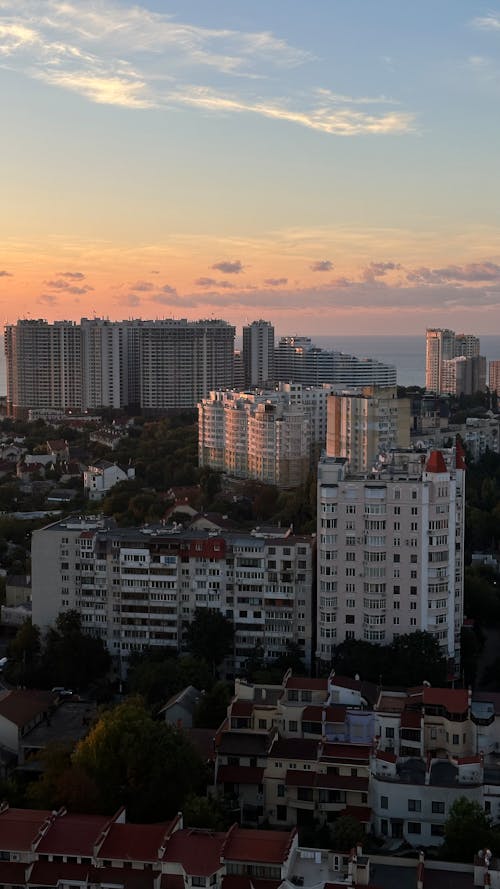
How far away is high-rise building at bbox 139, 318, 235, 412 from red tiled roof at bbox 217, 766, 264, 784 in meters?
27.4

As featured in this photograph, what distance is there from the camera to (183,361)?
1469 inches

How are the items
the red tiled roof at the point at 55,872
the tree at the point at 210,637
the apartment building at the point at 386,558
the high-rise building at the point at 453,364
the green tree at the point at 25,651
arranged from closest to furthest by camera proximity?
the red tiled roof at the point at 55,872, the apartment building at the point at 386,558, the tree at the point at 210,637, the green tree at the point at 25,651, the high-rise building at the point at 453,364

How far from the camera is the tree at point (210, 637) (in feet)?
42.2

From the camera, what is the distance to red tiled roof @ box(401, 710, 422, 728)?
1010 cm

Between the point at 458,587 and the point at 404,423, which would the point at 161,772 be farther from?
the point at 404,423

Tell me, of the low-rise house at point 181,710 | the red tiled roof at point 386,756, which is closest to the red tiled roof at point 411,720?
the red tiled roof at point 386,756

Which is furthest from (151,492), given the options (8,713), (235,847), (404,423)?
(235,847)

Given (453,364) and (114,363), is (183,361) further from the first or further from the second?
(453,364)

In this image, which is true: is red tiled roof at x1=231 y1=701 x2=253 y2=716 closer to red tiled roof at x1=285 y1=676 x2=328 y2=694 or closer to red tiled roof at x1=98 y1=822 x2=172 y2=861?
red tiled roof at x1=285 y1=676 x2=328 y2=694

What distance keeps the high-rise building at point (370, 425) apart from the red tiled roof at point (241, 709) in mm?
12559

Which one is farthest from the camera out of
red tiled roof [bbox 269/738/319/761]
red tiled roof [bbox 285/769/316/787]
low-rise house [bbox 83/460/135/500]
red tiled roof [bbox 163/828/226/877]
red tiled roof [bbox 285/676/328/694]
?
low-rise house [bbox 83/460/135/500]

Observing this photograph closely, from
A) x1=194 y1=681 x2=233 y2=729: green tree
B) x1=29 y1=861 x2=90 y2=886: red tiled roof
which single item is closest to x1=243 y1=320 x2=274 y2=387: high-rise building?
x1=194 y1=681 x2=233 y2=729: green tree

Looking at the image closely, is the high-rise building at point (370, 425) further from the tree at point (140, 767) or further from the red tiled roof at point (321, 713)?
the tree at point (140, 767)

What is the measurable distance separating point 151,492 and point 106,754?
14.5 metres
